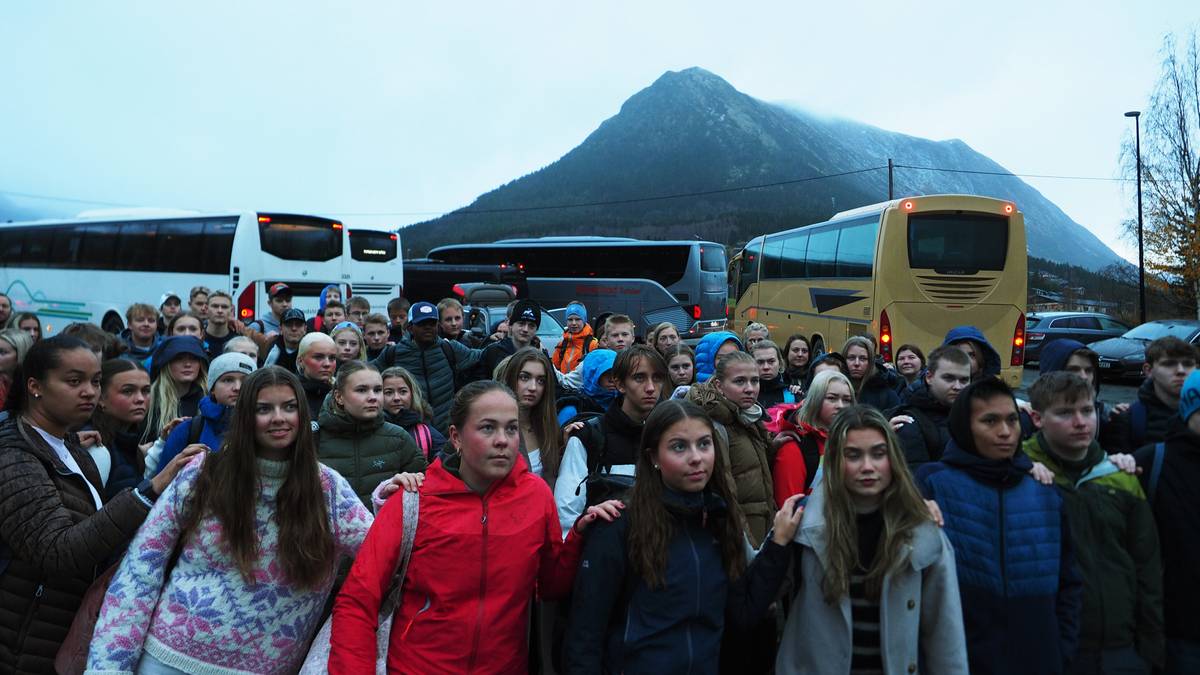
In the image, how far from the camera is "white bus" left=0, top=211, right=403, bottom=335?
16.8 meters

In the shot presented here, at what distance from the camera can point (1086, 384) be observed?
10.4 feet

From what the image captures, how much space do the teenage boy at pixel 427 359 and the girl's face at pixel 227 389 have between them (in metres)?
2.32

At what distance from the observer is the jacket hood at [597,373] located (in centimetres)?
493

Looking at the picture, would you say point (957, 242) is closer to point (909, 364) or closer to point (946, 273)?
point (946, 273)


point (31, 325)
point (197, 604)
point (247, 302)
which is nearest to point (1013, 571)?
point (197, 604)

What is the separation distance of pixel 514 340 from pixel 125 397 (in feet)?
12.2

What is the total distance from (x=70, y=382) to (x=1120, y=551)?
4173mm

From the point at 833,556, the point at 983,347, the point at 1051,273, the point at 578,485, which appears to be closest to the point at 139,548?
the point at 578,485

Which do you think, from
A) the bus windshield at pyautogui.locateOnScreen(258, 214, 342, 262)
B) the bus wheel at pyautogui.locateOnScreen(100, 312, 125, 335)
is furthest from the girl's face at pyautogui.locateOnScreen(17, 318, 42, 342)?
the bus wheel at pyautogui.locateOnScreen(100, 312, 125, 335)

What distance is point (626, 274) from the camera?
1232 inches

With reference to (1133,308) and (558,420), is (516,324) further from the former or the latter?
(1133,308)

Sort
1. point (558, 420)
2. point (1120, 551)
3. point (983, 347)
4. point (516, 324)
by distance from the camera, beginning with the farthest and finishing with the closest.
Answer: point (516, 324), point (983, 347), point (558, 420), point (1120, 551)

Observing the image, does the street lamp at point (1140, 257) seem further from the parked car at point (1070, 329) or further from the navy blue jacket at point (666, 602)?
the navy blue jacket at point (666, 602)

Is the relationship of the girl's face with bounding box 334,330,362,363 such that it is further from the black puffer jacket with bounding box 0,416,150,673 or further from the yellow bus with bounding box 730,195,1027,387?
the yellow bus with bounding box 730,195,1027,387
